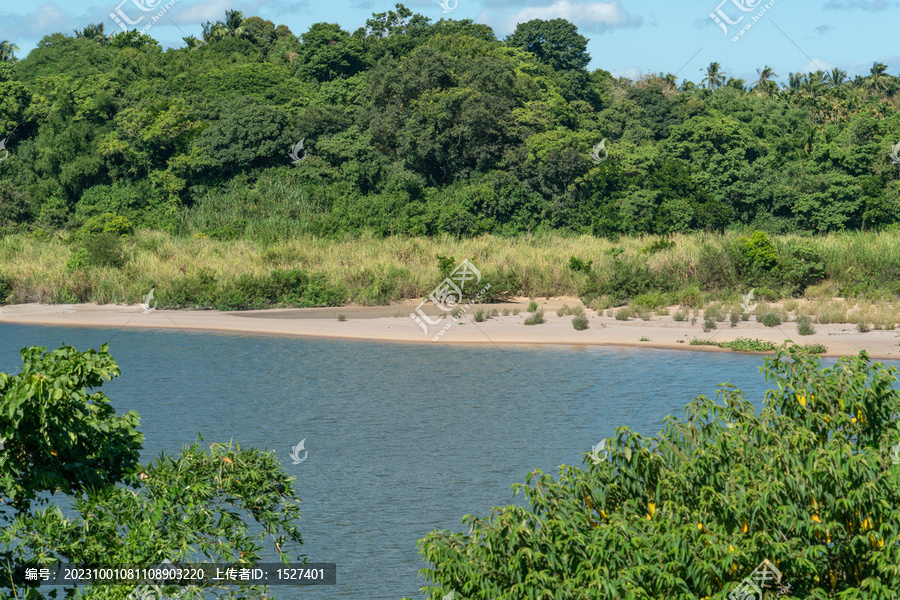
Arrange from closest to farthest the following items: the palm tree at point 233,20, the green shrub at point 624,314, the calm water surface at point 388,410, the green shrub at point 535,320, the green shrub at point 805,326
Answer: the calm water surface at point 388,410, the green shrub at point 805,326, the green shrub at point 535,320, the green shrub at point 624,314, the palm tree at point 233,20

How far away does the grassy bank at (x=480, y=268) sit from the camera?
2781 cm

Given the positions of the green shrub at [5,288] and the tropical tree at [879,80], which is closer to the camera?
the green shrub at [5,288]

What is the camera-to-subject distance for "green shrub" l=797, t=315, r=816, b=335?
22234mm

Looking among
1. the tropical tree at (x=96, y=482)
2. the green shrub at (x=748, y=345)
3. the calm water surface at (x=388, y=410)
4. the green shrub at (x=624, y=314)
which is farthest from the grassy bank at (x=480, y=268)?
the tropical tree at (x=96, y=482)

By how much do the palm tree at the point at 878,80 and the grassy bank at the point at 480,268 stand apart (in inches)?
1741

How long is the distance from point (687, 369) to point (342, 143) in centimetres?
2566

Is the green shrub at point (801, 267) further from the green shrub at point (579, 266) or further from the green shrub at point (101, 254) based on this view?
the green shrub at point (101, 254)

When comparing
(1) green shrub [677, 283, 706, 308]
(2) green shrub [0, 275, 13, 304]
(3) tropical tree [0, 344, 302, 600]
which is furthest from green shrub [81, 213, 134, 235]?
(3) tropical tree [0, 344, 302, 600]

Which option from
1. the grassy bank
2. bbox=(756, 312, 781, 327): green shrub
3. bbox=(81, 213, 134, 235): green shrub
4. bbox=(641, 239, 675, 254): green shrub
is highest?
bbox=(81, 213, 134, 235): green shrub

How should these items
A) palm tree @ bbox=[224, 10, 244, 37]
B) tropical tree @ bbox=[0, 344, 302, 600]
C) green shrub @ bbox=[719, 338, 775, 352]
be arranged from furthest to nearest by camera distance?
palm tree @ bbox=[224, 10, 244, 37], green shrub @ bbox=[719, 338, 775, 352], tropical tree @ bbox=[0, 344, 302, 600]

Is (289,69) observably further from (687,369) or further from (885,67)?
(885,67)

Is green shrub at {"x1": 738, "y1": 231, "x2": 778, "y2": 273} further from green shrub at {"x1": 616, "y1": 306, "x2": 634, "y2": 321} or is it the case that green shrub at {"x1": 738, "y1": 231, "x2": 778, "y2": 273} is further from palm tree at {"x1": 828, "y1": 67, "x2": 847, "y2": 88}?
palm tree at {"x1": 828, "y1": 67, "x2": 847, "y2": 88}

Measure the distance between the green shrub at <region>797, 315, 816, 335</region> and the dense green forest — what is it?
16.0 metres

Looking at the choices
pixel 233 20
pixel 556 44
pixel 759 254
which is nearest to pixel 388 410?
pixel 759 254
